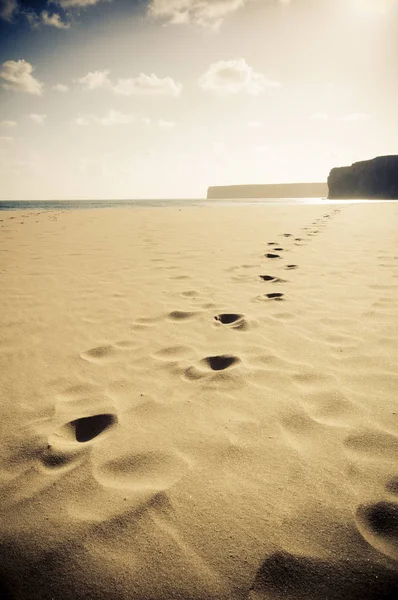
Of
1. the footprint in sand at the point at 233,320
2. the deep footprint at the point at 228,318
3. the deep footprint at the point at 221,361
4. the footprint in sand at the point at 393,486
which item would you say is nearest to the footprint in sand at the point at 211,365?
the deep footprint at the point at 221,361

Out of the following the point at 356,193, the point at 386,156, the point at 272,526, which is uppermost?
the point at 386,156

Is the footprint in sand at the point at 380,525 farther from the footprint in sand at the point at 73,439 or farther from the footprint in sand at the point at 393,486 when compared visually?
the footprint in sand at the point at 73,439

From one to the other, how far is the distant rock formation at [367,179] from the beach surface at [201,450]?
68.3 meters

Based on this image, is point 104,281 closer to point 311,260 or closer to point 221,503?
point 311,260

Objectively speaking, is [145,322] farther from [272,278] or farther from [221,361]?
[272,278]

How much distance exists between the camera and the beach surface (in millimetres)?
881

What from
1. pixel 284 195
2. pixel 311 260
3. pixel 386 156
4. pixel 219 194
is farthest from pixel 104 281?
pixel 219 194

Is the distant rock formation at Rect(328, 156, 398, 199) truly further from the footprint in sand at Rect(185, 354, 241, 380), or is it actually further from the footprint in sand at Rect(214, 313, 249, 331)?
the footprint in sand at Rect(185, 354, 241, 380)

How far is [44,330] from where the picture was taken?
250 cm

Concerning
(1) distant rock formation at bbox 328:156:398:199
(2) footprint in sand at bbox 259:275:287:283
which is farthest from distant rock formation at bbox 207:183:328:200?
(2) footprint in sand at bbox 259:275:287:283

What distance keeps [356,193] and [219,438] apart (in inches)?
2982

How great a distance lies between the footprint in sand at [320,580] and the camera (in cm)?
82

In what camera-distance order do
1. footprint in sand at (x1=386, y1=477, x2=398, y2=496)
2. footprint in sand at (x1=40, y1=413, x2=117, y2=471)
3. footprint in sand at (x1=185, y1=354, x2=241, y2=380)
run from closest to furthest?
footprint in sand at (x1=386, y1=477, x2=398, y2=496)
footprint in sand at (x1=40, y1=413, x2=117, y2=471)
footprint in sand at (x1=185, y1=354, x2=241, y2=380)

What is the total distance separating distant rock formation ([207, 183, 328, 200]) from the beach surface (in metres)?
182
